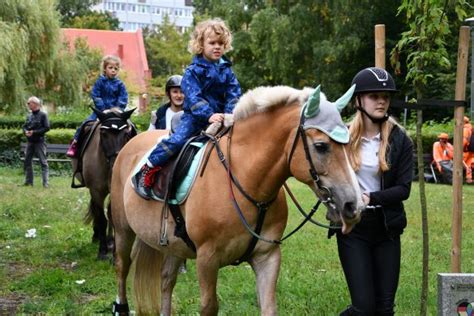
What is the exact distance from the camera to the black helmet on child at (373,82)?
4.68 m

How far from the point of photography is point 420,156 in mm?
5375

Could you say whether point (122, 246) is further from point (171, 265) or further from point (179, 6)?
point (179, 6)

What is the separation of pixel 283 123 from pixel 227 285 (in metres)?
3.26

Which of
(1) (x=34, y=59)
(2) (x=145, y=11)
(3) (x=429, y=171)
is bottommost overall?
(3) (x=429, y=171)

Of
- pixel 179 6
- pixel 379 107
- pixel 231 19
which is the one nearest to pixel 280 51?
pixel 231 19

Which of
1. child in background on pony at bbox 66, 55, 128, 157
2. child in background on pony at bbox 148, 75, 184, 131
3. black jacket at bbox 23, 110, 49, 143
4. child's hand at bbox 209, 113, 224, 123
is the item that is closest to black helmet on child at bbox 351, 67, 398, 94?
child's hand at bbox 209, 113, 224, 123

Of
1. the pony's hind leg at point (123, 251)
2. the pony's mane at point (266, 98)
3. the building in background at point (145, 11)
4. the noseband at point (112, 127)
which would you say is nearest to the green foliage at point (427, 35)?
the pony's mane at point (266, 98)

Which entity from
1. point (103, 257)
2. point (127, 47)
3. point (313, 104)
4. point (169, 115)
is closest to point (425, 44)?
point (313, 104)

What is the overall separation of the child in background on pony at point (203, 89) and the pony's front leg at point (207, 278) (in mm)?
934

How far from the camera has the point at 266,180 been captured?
4.78m

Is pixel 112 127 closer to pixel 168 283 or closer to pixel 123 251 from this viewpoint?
pixel 123 251

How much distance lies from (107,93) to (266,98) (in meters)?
5.83

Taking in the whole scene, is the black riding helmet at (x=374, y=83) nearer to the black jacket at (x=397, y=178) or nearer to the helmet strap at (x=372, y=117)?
the helmet strap at (x=372, y=117)

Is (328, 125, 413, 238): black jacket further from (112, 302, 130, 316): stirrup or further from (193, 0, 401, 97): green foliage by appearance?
(193, 0, 401, 97): green foliage
